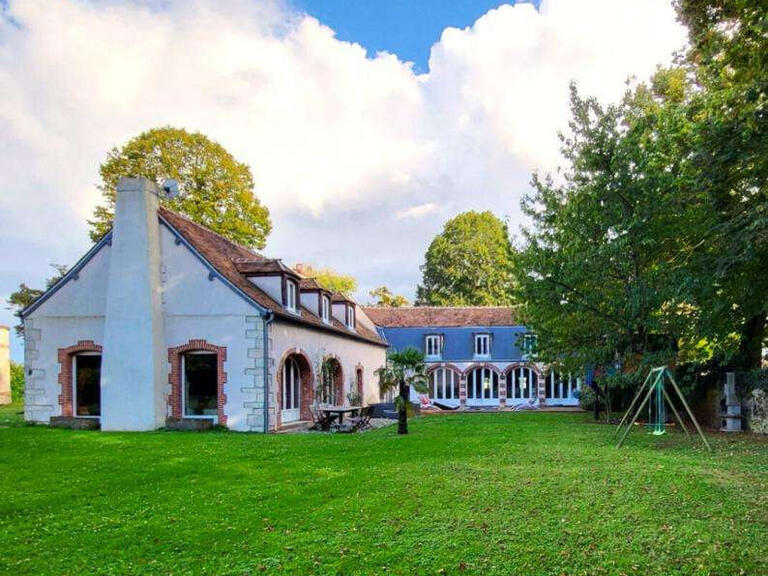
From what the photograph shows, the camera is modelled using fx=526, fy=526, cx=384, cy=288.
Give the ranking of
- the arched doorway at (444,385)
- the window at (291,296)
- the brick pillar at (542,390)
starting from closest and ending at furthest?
the window at (291,296) < the brick pillar at (542,390) < the arched doorway at (444,385)

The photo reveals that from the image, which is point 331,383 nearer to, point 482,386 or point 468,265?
point 482,386

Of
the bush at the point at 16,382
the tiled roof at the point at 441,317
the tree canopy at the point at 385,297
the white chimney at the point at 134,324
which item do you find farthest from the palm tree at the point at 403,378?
the tree canopy at the point at 385,297

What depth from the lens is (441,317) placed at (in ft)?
111

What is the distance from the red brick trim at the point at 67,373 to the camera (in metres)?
16.1

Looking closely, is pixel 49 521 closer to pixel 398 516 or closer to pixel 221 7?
pixel 398 516

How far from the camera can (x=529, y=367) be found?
32.0 m

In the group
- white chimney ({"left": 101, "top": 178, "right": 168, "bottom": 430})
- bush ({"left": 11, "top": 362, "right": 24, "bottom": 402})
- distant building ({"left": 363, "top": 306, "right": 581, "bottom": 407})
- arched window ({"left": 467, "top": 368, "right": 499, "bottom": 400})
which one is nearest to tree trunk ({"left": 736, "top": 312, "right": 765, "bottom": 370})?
distant building ({"left": 363, "top": 306, "right": 581, "bottom": 407})

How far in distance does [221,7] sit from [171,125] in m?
19.7

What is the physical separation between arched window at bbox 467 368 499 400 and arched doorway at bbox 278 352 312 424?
53.6ft

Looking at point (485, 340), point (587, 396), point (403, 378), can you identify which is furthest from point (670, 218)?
point (485, 340)

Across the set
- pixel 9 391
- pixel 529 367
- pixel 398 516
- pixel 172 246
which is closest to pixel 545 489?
pixel 398 516

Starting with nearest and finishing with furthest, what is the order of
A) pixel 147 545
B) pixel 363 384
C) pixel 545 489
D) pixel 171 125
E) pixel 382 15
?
pixel 147 545 < pixel 545 489 < pixel 382 15 < pixel 363 384 < pixel 171 125

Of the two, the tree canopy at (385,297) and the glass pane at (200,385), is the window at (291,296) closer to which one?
the glass pane at (200,385)

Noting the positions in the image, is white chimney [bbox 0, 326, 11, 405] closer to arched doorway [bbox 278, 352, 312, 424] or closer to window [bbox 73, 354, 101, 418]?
window [bbox 73, 354, 101, 418]
